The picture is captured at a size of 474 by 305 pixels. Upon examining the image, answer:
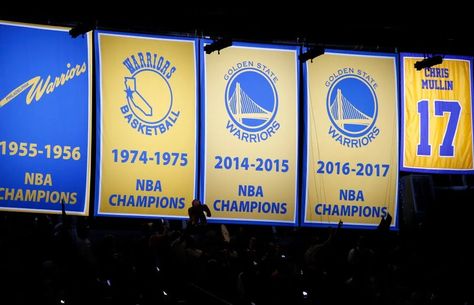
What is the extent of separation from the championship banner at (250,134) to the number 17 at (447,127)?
2155 mm

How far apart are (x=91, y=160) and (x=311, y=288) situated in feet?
12.0

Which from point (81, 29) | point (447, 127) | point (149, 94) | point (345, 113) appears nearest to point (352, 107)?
point (345, 113)

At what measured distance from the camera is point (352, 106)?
44.9 ft

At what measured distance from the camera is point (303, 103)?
531 inches

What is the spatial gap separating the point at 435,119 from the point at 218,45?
12.6 ft

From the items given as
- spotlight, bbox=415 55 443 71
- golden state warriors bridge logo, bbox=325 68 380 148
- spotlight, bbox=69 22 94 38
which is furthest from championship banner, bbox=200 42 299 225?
spotlight, bbox=415 55 443 71

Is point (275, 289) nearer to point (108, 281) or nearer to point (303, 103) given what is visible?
point (108, 281)

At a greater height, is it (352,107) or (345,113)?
(352,107)

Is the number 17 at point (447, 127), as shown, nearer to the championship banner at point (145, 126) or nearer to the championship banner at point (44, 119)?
the championship banner at point (145, 126)

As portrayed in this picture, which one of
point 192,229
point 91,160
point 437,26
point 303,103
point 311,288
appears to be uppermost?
point 437,26

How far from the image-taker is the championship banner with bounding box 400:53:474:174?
13766mm

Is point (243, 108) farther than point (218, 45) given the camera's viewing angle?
Yes

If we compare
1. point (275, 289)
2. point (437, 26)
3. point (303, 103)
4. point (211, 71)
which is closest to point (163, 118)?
point (211, 71)

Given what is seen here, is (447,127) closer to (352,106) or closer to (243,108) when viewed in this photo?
(352,106)
